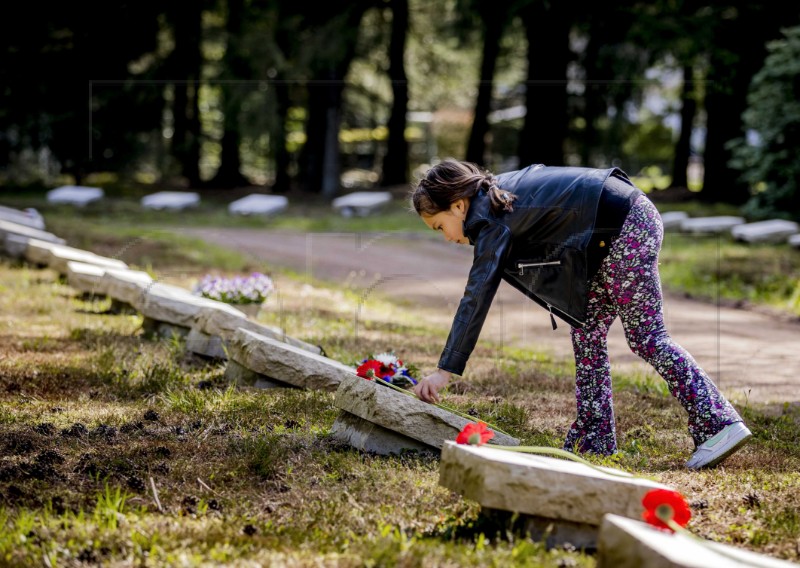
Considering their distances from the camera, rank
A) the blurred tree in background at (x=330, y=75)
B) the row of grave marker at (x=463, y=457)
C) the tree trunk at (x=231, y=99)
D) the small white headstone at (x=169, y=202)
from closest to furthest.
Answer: the row of grave marker at (x=463, y=457)
the blurred tree in background at (x=330, y=75)
the small white headstone at (x=169, y=202)
the tree trunk at (x=231, y=99)

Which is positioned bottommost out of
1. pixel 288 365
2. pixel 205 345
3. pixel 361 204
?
pixel 361 204

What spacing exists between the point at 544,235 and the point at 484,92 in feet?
67.3

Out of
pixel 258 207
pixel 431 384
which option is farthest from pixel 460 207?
pixel 258 207

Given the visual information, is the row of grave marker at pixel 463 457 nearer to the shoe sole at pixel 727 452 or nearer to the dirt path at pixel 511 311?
the shoe sole at pixel 727 452

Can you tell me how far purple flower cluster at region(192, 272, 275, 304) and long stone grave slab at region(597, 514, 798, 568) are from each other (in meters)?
5.90

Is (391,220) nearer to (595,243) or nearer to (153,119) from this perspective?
(153,119)

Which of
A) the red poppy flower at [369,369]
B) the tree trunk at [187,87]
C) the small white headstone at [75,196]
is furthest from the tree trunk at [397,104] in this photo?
the red poppy flower at [369,369]

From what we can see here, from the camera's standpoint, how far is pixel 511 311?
1076cm

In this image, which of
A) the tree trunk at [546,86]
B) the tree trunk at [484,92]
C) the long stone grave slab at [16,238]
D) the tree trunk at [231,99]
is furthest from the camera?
the tree trunk at [484,92]

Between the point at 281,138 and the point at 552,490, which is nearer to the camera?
the point at 552,490

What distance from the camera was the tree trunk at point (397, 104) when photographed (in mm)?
23078

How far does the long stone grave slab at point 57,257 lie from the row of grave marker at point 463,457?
3342 mm

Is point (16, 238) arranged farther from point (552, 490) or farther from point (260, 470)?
point (552, 490)

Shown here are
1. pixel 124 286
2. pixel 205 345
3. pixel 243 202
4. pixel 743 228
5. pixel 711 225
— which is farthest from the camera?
pixel 243 202
